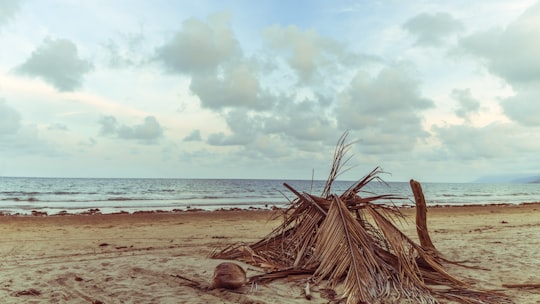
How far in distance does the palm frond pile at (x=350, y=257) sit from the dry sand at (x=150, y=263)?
35 centimetres

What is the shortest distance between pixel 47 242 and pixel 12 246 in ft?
2.41

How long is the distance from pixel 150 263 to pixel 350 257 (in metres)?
3.13

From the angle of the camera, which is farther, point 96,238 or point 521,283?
point 96,238

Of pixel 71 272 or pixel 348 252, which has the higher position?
pixel 348 252

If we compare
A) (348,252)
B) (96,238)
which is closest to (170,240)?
(96,238)

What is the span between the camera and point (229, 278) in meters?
4.83

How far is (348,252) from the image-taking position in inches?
203

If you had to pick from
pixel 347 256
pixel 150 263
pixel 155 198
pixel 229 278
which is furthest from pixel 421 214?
pixel 155 198

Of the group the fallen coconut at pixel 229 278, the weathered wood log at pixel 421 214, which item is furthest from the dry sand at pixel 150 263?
the weathered wood log at pixel 421 214

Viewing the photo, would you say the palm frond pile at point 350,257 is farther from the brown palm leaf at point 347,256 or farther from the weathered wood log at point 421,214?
the weathered wood log at point 421,214

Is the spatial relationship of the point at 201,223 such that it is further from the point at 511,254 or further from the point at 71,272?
the point at 511,254

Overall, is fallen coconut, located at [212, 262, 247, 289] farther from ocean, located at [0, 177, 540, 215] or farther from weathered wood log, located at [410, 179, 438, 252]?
weathered wood log, located at [410, 179, 438, 252]

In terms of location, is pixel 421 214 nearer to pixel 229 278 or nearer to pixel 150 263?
pixel 229 278

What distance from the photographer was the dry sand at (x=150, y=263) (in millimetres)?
4781
